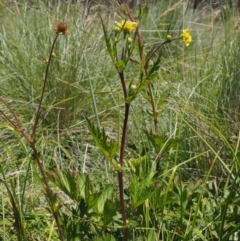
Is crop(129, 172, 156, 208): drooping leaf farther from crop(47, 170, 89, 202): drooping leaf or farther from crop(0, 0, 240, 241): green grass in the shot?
crop(47, 170, 89, 202): drooping leaf

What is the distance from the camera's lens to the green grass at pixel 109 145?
1.18 m

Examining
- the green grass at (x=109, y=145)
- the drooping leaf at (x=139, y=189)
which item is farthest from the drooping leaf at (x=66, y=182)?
the drooping leaf at (x=139, y=189)

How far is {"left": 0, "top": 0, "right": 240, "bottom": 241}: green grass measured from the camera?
46.4 inches

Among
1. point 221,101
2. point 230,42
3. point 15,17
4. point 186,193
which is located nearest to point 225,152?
point 221,101

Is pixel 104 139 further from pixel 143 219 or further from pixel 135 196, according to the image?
pixel 143 219

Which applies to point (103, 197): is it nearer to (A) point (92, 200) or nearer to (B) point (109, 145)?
(A) point (92, 200)

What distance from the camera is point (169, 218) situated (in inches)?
51.0

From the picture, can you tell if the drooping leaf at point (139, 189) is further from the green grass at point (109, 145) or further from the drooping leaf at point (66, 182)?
the drooping leaf at point (66, 182)

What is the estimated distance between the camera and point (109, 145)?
1079mm

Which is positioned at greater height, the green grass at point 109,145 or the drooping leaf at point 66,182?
the drooping leaf at point 66,182

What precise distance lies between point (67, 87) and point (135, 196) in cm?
142

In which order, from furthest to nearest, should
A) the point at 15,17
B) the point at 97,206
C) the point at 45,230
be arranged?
the point at 15,17
the point at 45,230
the point at 97,206

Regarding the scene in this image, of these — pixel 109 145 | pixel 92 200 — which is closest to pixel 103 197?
pixel 92 200

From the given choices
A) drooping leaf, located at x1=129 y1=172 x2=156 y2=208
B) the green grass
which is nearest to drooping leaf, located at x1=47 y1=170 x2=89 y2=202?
the green grass
